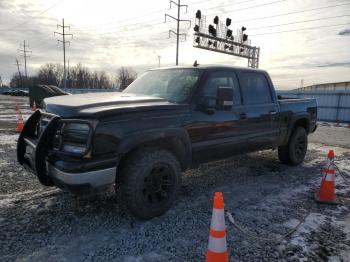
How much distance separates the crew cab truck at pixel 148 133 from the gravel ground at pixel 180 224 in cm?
44

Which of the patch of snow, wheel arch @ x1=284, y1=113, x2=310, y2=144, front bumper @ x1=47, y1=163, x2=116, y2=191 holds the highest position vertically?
wheel arch @ x1=284, y1=113, x2=310, y2=144

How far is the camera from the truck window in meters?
4.27

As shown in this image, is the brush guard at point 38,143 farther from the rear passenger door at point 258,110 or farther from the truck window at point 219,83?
the rear passenger door at point 258,110

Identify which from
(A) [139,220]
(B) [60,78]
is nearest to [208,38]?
(A) [139,220]

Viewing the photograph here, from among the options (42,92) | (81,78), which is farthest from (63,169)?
(81,78)

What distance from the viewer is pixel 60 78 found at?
331ft

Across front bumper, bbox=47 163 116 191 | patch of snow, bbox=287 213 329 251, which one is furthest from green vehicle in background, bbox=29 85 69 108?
patch of snow, bbox=287 213 329 251

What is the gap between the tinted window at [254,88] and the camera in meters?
5.03

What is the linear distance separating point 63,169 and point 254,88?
3533 millimetres

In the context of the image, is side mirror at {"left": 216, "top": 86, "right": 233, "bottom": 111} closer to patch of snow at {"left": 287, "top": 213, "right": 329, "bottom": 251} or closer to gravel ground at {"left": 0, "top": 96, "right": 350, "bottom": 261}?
gravel ground at {"left": 0, "top": 96, "right": 350, "bottom": 261}

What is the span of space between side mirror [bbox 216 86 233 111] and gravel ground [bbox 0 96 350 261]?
4.49 ft

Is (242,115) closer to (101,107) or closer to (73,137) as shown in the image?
(101,107)

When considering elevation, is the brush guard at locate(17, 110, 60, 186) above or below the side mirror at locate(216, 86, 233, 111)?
below

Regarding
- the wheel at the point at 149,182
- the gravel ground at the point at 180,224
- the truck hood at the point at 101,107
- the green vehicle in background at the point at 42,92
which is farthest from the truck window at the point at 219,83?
the green vehicle in background at the point at 42,92
